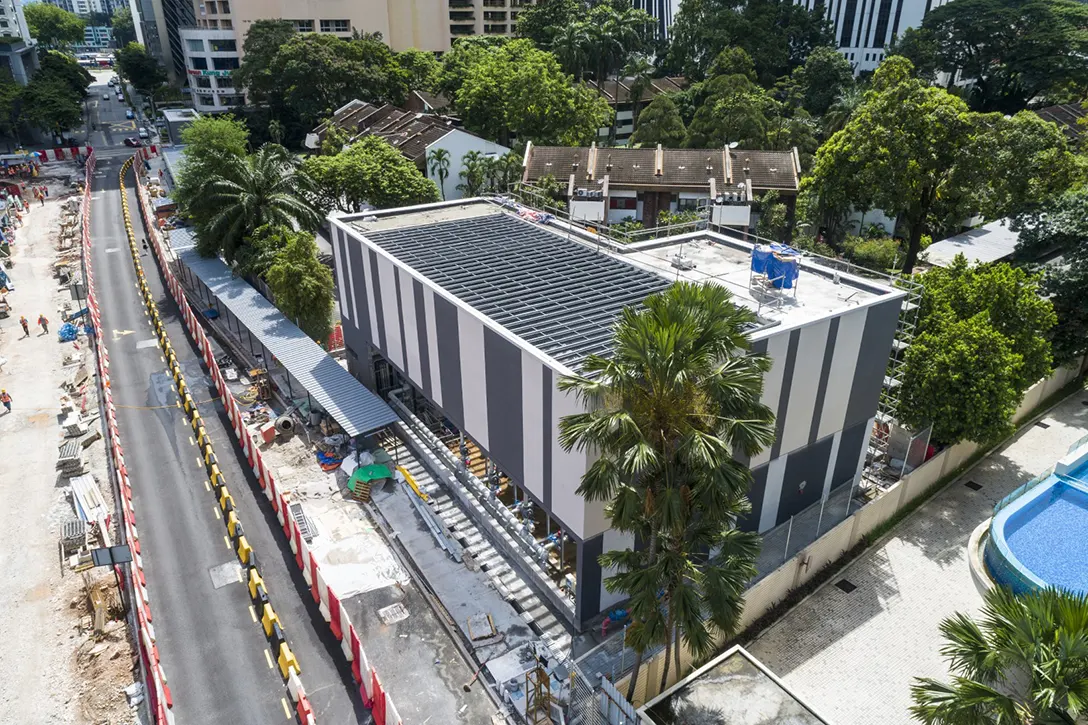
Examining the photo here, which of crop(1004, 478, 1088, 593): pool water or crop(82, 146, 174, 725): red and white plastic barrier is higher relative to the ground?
crop(1004, 478, 1088, 593): pool water

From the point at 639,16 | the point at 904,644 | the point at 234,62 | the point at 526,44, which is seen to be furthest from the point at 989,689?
the point at 234,62

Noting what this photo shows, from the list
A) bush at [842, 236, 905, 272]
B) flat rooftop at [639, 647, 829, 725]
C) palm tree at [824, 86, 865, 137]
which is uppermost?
palm tree at [824, 86, 865, 137]

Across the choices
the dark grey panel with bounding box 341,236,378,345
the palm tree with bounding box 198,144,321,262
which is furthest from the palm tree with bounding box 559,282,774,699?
the palm tree with bounding box 198,144,321,262

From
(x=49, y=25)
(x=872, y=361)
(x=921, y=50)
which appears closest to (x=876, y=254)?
(x=872, y=361)

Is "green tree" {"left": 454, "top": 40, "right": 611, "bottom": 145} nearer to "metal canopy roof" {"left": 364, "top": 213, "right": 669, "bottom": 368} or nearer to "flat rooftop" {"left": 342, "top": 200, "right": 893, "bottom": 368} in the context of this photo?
"flat rooftop" {"left": 342, "top": 200, "right": 893, "bottom": 368}

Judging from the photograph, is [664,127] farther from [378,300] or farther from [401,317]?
[401,317]
